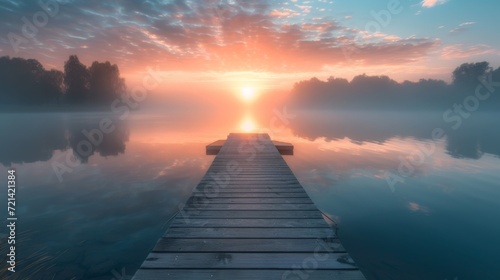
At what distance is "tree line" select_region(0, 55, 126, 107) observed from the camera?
68812 millimetres

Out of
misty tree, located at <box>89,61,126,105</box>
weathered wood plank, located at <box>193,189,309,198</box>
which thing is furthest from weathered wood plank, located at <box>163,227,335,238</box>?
misty tree, located at <box>89,61,126,105</box>

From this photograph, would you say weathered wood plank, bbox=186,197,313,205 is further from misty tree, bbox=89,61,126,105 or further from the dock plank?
misty tree, bbox=89,61,126,105

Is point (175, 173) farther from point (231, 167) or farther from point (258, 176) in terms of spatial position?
point (258, 176)

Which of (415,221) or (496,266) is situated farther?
(415,221)

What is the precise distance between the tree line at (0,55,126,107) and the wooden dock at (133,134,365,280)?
84.0 m

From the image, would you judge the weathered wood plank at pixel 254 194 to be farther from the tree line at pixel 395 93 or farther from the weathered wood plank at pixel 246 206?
the tree line at pixel 395 93

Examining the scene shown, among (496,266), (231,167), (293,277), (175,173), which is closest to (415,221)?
(496,266)

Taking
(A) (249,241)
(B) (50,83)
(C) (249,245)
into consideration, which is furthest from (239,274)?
(B) (50,83)

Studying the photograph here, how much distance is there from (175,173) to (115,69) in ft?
273

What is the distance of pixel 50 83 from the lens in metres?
70.8

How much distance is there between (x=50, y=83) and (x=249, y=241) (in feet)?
291

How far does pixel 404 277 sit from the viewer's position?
18.5 ft

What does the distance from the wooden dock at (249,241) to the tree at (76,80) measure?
83.3 meters

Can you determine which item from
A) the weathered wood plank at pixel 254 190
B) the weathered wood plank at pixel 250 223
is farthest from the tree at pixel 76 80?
the weathered wood plank at pixel 250 223
